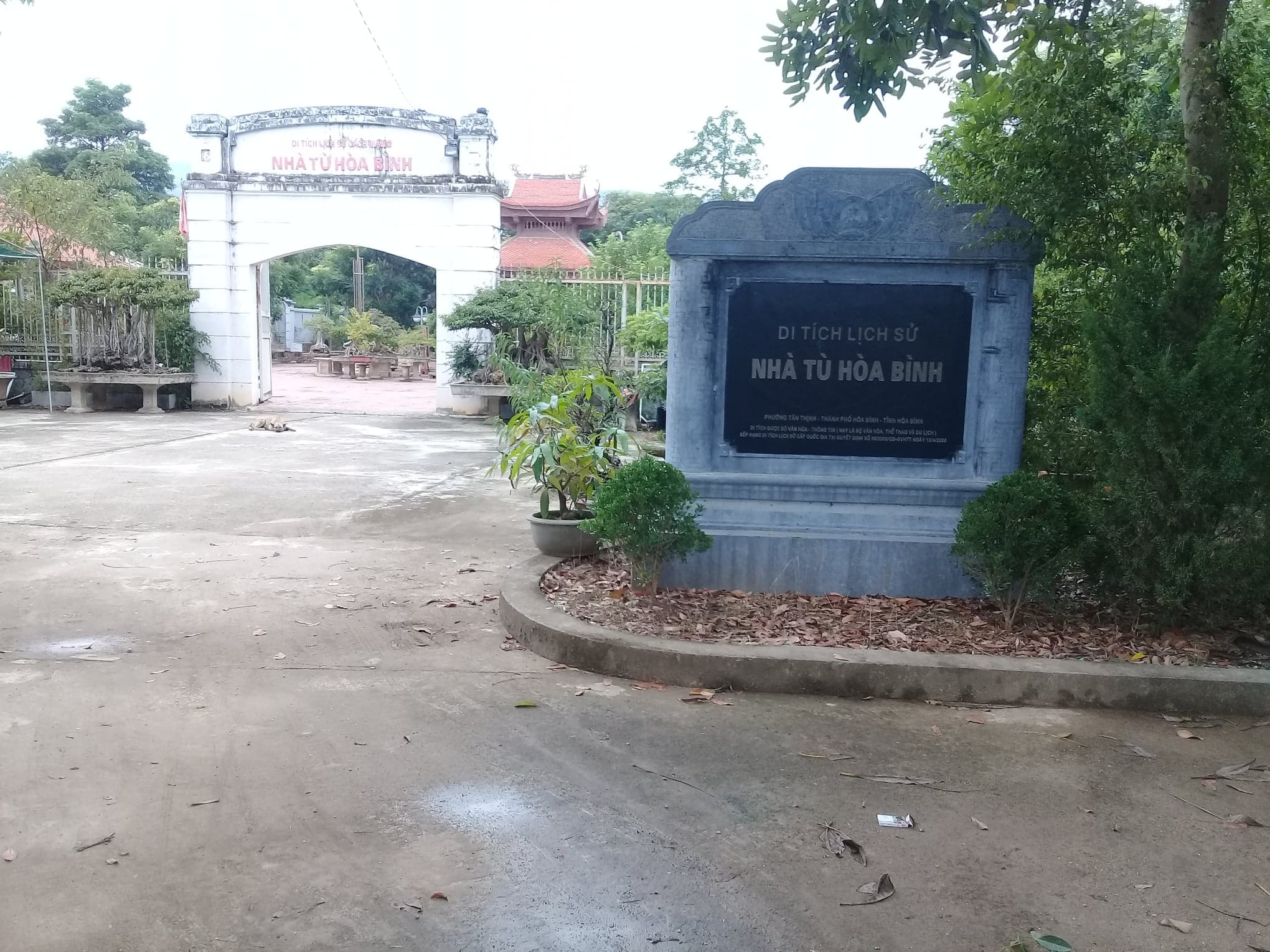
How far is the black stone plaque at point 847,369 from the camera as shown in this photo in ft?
17.7

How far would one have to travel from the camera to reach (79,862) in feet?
9.70

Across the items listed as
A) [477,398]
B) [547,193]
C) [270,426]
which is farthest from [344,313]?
[270,426]

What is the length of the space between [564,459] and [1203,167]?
3.65 metres

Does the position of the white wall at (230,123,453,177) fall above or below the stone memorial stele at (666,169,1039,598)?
above

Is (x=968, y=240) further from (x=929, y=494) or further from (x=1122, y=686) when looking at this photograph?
(x=1122, y=686)

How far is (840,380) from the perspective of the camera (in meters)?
5.46

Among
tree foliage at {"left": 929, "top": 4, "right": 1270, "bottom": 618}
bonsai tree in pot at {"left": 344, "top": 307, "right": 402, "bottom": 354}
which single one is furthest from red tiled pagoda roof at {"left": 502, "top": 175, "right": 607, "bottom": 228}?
tree foliage at {"left": 929, "top": 4, "right": 1270, "bottom": 618}

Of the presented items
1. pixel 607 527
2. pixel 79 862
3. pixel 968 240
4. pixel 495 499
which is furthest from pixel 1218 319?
pixel 495 499

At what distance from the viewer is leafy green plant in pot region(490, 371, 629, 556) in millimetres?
6293

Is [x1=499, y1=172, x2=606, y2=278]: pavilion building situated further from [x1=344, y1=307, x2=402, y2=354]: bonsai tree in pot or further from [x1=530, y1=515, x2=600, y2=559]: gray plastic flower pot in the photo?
[x1=530, y1=515, x2=600, y2=559]: gray plastic flower pot

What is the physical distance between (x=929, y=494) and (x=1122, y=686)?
1463 millimetres

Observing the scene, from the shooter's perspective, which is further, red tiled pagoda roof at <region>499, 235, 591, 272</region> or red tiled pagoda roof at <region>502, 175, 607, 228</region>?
red tiled pagoda roof at <region>502, 175, 607, 228</region>

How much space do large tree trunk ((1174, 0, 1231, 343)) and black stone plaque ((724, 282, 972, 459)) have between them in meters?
1.07

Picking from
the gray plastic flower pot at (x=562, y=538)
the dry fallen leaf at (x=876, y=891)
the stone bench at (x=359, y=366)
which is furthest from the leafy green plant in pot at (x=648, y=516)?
the stone bench at (x=359, y=366)
